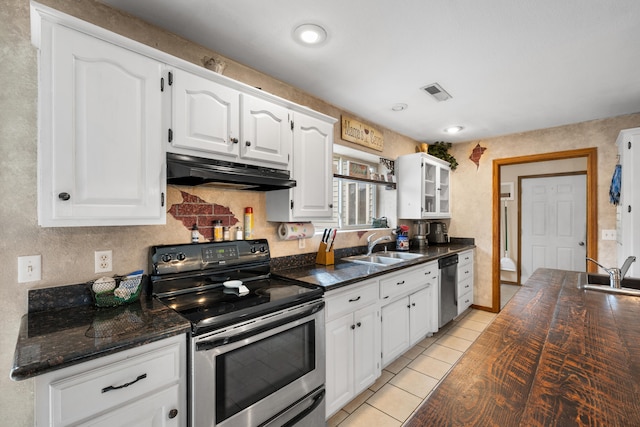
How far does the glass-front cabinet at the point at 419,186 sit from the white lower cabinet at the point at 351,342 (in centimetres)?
173

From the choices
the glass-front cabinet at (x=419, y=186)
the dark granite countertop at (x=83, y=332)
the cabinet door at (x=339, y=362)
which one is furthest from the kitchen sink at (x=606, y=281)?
the dark granite countertop at (x=83, y=332)

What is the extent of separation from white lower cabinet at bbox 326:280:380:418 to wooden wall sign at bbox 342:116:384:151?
1.59 m

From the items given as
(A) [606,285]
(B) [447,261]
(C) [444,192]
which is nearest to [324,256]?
(B) [447,261]

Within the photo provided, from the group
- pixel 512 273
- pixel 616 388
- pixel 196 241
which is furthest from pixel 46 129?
pixel 512 273

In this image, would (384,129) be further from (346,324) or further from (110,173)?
(110,173)

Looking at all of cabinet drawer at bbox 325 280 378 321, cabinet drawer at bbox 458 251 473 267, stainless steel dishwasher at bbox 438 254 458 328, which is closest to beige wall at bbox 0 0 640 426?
cabinet drawer at bbox 325 280 378 321

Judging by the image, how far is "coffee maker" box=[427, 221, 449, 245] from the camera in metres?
4.29

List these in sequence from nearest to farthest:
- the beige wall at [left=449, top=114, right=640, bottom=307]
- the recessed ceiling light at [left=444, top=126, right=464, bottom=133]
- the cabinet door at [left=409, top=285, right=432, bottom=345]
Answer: the cabinet door at [left=409, top=285, right=432, bottom=345], the beige wall at [left=449, top=114, right=640, bottom=307], the recessed ceiling light at [left=444, top=126, right=464, bottom=133]

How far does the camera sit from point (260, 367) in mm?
1450

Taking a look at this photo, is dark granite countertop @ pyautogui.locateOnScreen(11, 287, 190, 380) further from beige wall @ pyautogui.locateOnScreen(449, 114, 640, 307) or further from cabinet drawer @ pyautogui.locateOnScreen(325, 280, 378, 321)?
beige wall @ pyautogui.locateOnScreen(449, 114, 640, 307)

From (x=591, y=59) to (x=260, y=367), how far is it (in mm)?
2957

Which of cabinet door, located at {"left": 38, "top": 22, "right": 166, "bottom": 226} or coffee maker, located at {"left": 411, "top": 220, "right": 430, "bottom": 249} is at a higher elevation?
cabinet door, located at {"left": 38, "top": 22, "right": 166, "bottom": 226}

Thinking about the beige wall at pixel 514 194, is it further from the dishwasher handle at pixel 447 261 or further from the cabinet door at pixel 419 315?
the cabinet door at pixel 419 315

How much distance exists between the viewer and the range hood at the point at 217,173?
1516 millimetres
